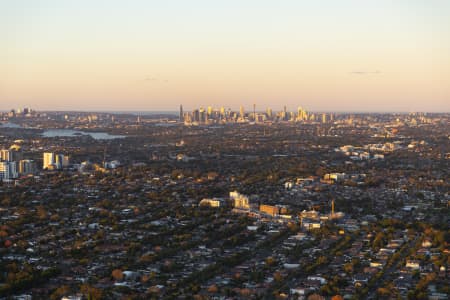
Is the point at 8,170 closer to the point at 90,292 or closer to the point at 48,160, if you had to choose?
the point at 48,160

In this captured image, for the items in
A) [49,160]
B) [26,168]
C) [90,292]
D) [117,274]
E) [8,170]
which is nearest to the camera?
[90,292]

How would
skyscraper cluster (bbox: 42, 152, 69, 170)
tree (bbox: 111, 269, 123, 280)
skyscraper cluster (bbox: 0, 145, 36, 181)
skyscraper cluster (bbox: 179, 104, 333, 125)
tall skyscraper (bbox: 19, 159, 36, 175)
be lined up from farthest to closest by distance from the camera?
1. skyscraper cluster (bbox: 179, 104, 333, 125)
2. skyscraper cluster (bbox: 42, 152, 69, 170)
3. tall skyscraper (bbox: 19, 159, 36, 175)
4. skyscraper cluster (bbox: 0, 145, 36, 181)
5. tree (bbox: 111, 269, 123, 280)

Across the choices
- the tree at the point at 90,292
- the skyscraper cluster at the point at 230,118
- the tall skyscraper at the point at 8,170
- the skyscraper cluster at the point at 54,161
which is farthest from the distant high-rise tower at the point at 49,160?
the skyscraper cluster at the point at 230,118

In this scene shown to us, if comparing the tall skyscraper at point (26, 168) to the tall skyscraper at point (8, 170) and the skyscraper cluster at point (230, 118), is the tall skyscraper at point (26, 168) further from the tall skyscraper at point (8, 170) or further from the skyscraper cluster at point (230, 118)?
the skyscraper cluster at point (230, 118)

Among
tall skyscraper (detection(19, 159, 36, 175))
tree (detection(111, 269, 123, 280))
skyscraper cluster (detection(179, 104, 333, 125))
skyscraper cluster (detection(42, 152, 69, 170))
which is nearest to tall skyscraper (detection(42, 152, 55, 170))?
skyscraper cluster (detection(42, 152, 69, 170))

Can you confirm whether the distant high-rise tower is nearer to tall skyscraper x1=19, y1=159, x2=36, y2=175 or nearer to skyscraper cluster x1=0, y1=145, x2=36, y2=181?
skyscraper cluster x1=0, y1=145, x2=36, y2=181

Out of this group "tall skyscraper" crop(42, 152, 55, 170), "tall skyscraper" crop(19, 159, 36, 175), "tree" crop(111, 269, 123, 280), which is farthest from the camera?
"tall skyscraper" crop(42, 152, 55, 170)

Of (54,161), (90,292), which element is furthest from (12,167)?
(90,292)

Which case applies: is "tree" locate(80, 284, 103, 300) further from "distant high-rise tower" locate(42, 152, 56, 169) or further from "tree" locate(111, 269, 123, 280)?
"distant high-rise tower" locate(42, 152, 56, 169)

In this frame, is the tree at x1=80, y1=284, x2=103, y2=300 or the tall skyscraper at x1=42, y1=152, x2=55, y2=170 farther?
the tall skyscraper at x1=42, y1=152, x2=55, y2=170

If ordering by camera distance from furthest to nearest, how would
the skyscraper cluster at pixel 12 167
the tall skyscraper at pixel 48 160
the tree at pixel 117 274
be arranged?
the tall skyscraper at pixel 48 160
the skyscraper cluster at pixel 12 167
the tree at pixel 117 274

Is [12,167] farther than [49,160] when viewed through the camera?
No

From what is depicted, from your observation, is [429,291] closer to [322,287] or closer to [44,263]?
[322,287]
